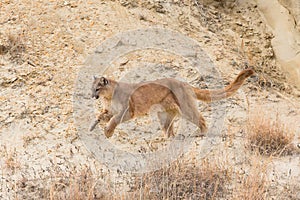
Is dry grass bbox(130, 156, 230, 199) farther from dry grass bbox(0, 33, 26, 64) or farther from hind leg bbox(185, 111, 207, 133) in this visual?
dry grass bbox(0, 33, 26, 64)

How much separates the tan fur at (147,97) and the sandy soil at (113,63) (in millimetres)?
391

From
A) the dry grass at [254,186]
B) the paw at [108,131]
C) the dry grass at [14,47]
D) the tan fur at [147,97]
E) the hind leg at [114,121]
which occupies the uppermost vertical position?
the dry grass at [254,186]

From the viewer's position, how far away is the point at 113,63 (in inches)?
302

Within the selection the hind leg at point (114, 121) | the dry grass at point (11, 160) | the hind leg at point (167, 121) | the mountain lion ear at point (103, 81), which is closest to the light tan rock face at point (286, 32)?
the hind leg at point (167, 121)

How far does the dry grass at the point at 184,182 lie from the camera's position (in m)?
4.64

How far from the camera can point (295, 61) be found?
7855mm

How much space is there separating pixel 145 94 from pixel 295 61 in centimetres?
300

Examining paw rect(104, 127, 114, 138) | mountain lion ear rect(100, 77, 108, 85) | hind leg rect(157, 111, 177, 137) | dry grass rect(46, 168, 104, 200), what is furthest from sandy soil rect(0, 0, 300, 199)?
mountain lion ear rect(100, 77, 108, 85)

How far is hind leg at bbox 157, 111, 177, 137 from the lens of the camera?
20.1ft

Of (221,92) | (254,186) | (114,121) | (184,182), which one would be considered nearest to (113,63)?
(114,121)

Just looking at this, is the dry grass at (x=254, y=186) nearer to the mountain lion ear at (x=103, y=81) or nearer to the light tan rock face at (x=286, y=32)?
the mountain lion ear at (x=103, y=81)

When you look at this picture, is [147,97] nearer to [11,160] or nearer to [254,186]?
[11,160]

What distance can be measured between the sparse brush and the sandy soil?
5.6 inches

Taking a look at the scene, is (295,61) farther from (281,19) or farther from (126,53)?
(126,53)
